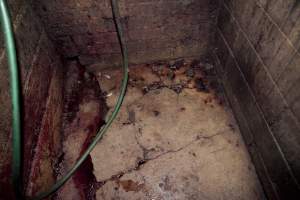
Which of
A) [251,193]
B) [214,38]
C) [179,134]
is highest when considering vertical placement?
[214,38]

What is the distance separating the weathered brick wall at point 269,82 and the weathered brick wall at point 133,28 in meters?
0.44

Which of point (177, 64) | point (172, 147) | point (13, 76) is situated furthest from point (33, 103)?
point (177, 64)

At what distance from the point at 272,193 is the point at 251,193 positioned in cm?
20

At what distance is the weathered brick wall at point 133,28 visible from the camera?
8.29ft

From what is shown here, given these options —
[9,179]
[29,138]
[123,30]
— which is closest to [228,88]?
[123,30]

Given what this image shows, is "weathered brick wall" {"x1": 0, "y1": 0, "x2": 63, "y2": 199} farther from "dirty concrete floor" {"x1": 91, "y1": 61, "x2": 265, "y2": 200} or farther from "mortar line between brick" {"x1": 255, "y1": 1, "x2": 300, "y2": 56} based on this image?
"mortar line between brick" {"x1": 255, "y1": 1, "x2": 300, "y2": 56}

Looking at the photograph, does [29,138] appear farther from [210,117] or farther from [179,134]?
[210,117]

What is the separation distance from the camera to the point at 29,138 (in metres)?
1.90

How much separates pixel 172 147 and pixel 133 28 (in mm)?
1609

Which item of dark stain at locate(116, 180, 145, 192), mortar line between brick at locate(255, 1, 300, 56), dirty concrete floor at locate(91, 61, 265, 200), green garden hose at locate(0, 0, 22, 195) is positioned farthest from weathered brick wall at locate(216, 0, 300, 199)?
green garden hose at locate(0, 0, 22, 195)

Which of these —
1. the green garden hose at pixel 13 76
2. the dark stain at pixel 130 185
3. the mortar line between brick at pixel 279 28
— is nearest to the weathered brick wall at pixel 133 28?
the mortar line between brick at pixel 279 28

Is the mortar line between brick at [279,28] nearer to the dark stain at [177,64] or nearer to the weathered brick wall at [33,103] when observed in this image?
the dark stain at [177,64]

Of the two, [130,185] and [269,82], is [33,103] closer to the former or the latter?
[130,185]

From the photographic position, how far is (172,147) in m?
2.48
